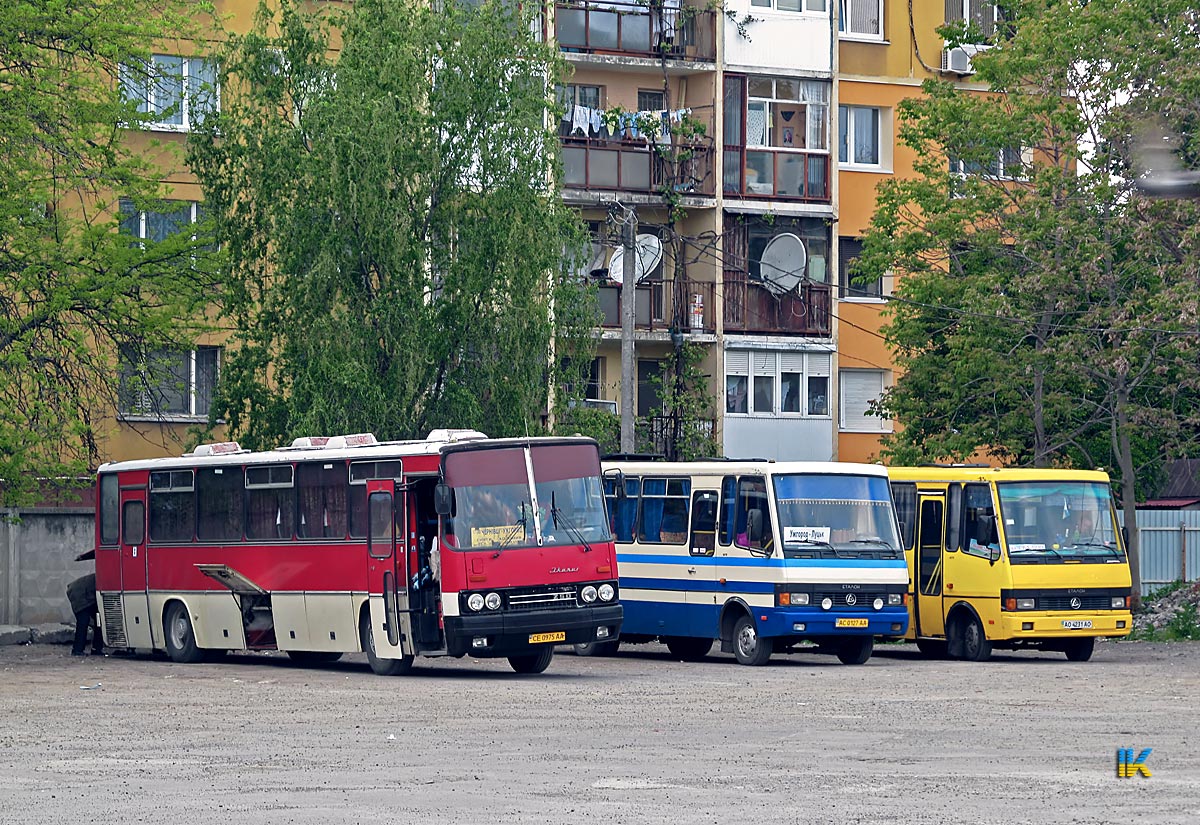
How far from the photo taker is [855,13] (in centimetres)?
5503

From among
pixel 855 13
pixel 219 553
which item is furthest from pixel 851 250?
pixel 219 553

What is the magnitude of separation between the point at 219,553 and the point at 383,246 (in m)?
6.66

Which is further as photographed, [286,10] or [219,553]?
[286,10]

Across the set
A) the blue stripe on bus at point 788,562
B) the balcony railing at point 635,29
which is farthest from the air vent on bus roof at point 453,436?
the balcony railing at point 635,29

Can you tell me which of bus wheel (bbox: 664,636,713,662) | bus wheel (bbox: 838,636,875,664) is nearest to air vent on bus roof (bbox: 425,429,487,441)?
bus wheel (bbox: 664,636,713,662)

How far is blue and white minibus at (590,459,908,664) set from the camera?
28.5 meters

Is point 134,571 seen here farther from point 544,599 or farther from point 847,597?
point 847,597

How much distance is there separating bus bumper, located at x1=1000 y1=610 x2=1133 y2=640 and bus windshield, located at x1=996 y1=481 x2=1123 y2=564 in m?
0.76

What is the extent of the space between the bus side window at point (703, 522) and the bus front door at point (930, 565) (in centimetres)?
332

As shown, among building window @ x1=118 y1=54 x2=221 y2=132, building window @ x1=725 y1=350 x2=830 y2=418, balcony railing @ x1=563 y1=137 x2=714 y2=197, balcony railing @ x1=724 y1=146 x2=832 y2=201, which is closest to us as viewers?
building window @ x1=118 y1=54 x2=221 y2=132

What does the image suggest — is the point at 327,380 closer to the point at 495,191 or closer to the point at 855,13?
the point at 495,191

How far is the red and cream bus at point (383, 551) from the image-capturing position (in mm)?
25969

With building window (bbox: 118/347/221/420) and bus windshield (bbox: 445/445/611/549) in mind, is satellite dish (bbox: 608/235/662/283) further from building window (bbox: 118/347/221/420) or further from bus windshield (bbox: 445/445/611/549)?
bus windshield (bbox: 445/445/611/549)

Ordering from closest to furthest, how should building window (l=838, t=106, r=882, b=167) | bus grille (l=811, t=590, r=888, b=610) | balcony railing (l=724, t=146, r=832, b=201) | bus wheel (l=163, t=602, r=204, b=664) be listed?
bus grille (l=811, t=590, r=888, b=610)
bus wheel (l=163, t=602, r=204, b=664)
balcony railing (l=724, t=146, r=832, b=201)
building window (l=838, t=106, r=882, b=167)
